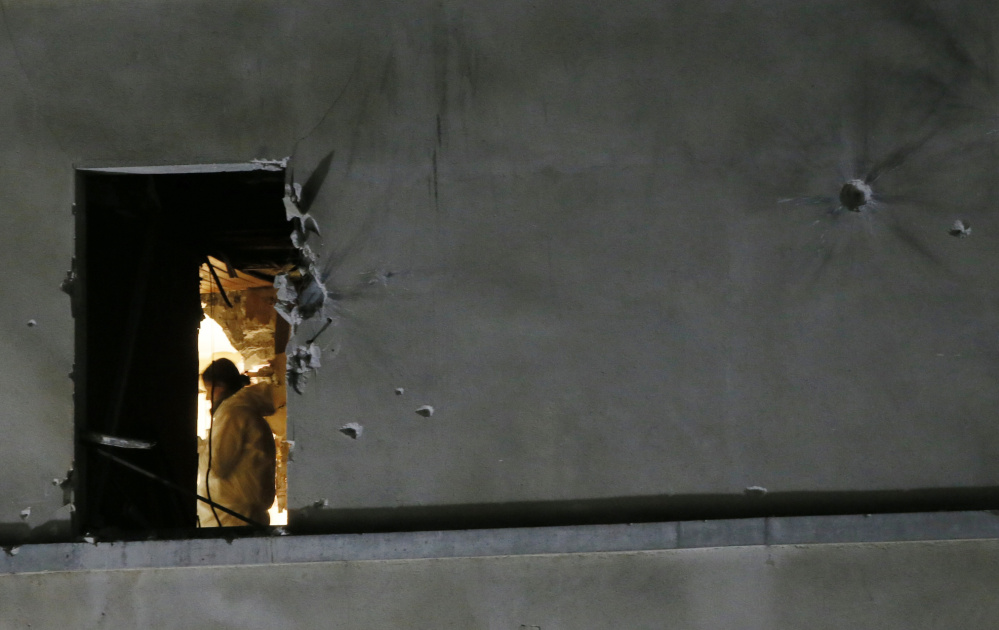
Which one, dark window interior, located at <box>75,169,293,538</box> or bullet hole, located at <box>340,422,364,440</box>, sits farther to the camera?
dark window interior, located at <box>75,169,293,538</box>

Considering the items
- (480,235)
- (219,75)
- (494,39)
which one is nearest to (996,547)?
(480,235)

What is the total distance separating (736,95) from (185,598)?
271 centimetres

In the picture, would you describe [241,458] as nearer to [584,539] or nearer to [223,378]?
[223,378]

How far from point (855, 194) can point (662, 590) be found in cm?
158

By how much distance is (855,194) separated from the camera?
247 centimetres

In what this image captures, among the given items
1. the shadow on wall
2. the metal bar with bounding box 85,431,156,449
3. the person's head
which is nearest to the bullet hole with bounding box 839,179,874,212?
the shadow on wall

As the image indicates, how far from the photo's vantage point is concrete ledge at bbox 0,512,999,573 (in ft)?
7.89

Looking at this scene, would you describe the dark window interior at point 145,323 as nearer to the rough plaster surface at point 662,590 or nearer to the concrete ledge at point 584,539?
the concrete ledge at point 584,539

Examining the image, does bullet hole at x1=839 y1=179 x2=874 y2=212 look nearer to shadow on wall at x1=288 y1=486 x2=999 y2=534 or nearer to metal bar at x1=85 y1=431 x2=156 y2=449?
shadow on wall at x1=288 y1=486 x2=999 y2=534

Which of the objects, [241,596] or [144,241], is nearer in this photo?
[241,596]

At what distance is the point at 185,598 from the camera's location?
8.15 ft

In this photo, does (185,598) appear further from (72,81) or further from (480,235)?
(72,81)

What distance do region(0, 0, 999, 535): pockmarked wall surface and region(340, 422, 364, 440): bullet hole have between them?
3cm

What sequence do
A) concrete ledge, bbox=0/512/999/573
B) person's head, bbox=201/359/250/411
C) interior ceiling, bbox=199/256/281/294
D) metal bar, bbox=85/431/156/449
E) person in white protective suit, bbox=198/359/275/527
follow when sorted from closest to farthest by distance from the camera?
concrete ledge, bbox=0/512/999/573
metal bar, bbox=85/431/156/449
person in white protective suit, bbox=198/359/275/527
person's head, bbox=201/359/250/411
interior ceiling, bbox=199/256/281/294
